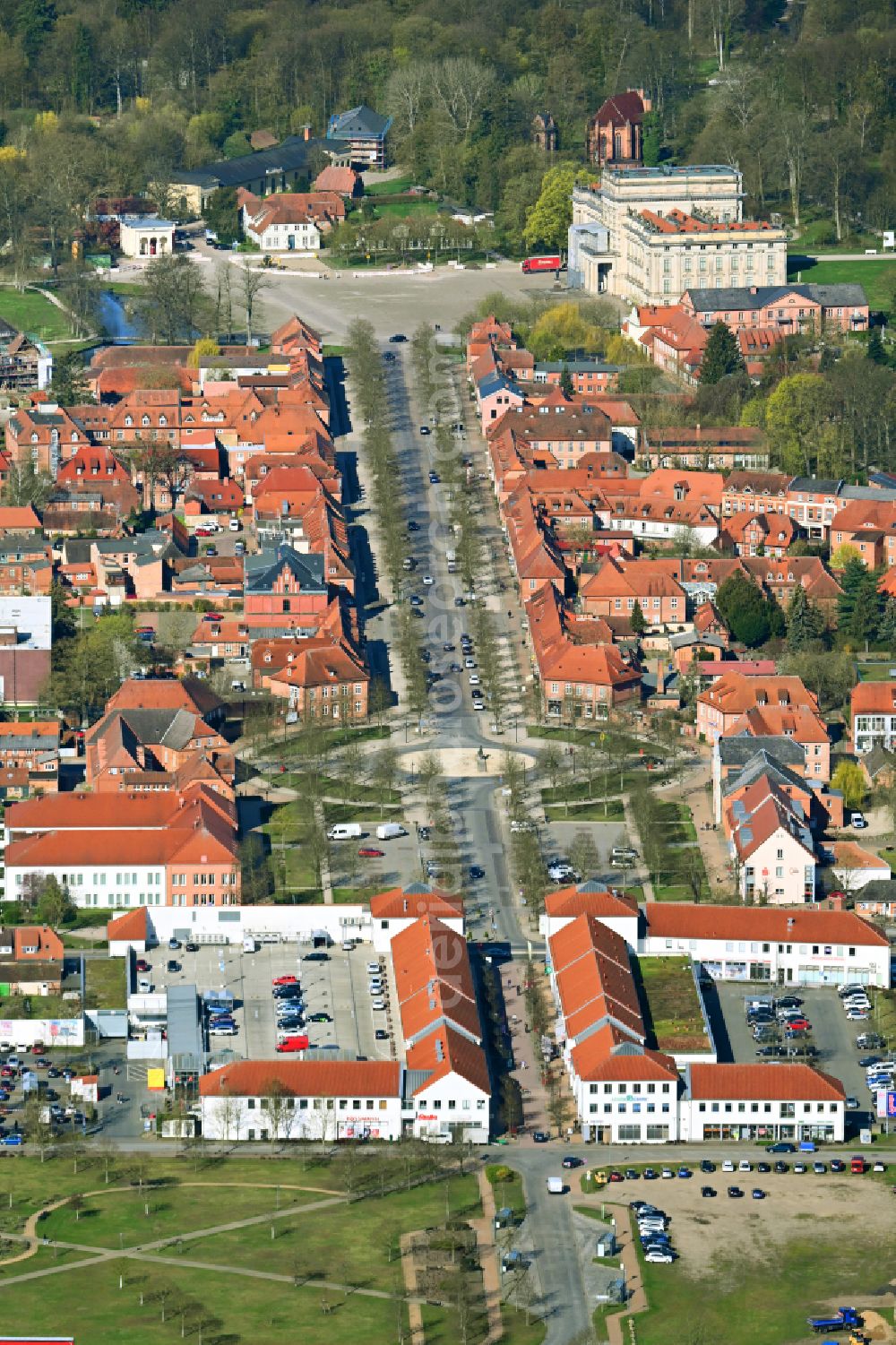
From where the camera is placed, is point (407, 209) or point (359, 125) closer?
point (407, 209)

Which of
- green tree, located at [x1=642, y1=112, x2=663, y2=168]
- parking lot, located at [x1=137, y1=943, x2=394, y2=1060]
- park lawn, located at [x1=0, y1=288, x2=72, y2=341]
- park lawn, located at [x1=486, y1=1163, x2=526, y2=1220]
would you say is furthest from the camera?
green tree, located at [x1=642, y1=112, x2=663, y2=168]

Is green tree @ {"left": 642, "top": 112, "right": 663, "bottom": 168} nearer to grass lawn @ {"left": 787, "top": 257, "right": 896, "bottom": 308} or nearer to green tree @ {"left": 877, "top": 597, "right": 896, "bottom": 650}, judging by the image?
grass lawn @ {"left": 787, "top": 257, "right": 896, "bottom": 308}

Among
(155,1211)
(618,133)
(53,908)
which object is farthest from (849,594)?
(618,133)

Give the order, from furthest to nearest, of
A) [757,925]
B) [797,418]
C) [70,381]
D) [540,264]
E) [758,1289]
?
[540,264] < [70,381] < [797,418] < [757,925] < [758,1289]

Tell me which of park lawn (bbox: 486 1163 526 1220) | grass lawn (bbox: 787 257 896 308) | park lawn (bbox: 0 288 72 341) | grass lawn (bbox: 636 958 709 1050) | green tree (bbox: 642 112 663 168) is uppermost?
green tree (bbox: 642 112 663 168)

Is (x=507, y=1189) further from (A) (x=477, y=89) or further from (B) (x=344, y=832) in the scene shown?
(A) (x=477, y=89)

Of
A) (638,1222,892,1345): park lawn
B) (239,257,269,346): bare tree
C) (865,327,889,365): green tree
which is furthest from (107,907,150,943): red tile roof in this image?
(239,257,269,346): bare tree
